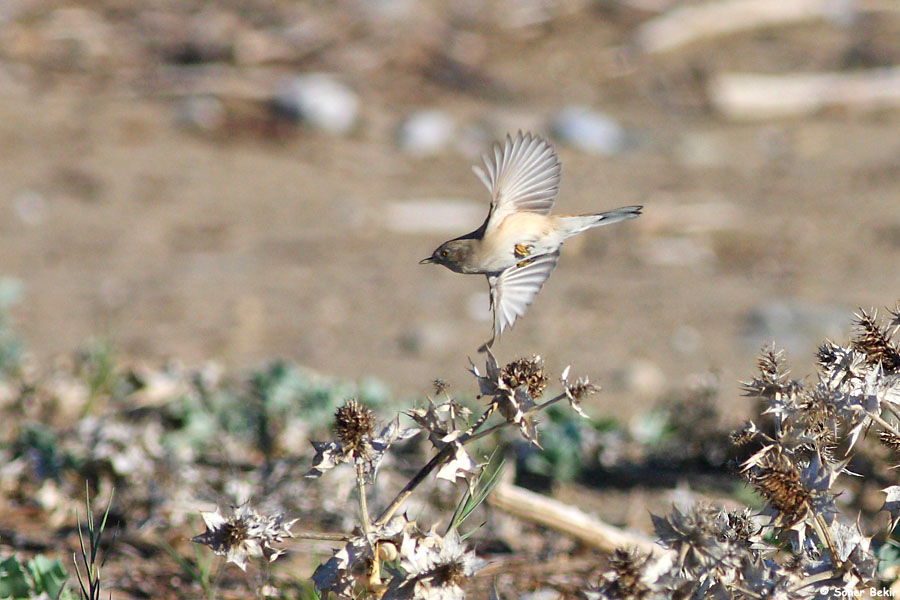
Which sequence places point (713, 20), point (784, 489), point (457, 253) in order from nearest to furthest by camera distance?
1. point (784, 489)
2. point (457, 253)
3. point (713, 20)

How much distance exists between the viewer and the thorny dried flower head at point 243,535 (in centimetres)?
179

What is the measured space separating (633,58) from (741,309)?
5.39m

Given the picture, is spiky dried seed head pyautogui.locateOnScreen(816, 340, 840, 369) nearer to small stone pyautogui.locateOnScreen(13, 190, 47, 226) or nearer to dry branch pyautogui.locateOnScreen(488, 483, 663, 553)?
dry branch pyautogui.locateOnScreen(488, 483, 663, 553)

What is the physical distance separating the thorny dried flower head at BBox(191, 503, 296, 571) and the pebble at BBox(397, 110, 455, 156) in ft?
26.7

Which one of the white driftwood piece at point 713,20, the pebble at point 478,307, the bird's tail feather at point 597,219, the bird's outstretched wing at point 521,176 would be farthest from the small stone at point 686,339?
the white driftwood piece at point 713,20

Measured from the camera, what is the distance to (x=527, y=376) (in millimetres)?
1762

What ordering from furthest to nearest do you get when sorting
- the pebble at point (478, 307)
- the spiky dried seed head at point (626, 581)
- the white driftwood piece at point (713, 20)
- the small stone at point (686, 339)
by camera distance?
the white driftwood piece at point (713, 20), the pebble at point (478, 307), the small stone at point (686, 339), the spiky dried seed head at point (626, 581)

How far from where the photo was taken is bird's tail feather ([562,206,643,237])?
2.20 m

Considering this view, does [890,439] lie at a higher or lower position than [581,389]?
lower

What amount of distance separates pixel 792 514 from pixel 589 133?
857 cm

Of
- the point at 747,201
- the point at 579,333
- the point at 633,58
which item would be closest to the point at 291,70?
the point at 633,58

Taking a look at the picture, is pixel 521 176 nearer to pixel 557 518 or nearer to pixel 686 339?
pixel 557 518

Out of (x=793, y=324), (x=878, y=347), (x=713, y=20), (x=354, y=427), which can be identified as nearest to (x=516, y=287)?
(x=354, y=427)

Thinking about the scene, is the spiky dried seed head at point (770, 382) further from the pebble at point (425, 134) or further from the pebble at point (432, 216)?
the pebble at point (425, 134)
